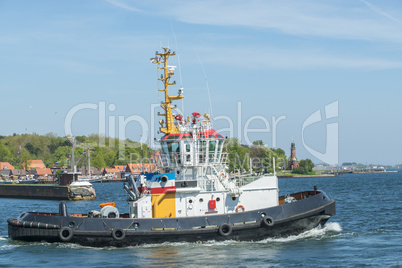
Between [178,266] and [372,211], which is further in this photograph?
[372,211]

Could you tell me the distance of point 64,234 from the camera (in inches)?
841

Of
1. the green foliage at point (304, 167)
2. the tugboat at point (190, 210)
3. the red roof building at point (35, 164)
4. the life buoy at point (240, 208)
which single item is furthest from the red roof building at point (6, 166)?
the life buoy at point (240, 208)

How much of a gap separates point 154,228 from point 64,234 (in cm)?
358

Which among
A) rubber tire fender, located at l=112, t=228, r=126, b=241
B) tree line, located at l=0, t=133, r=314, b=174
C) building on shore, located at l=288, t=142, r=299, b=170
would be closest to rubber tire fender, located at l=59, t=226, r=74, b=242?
rubber tire fender, located at l=112, t=228, r=126, b=241

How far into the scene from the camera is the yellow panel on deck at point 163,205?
857 inches

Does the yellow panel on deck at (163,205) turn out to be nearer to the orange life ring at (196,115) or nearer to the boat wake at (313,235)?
the orange life ring at (196,115)

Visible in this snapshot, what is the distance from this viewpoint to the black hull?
21.1 m

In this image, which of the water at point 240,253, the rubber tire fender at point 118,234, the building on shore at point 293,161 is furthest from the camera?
the building on shore at point 293,161

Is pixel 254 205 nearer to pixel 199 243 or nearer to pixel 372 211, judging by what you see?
pixel 199 243

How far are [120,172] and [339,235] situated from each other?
4507 inches

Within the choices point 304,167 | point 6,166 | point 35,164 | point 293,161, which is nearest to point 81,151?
point 35,164

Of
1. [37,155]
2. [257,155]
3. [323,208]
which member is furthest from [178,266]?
[37,155]

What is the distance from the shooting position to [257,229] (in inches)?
852

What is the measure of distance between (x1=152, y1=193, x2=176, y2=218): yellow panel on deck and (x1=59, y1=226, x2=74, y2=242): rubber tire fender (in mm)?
3292
